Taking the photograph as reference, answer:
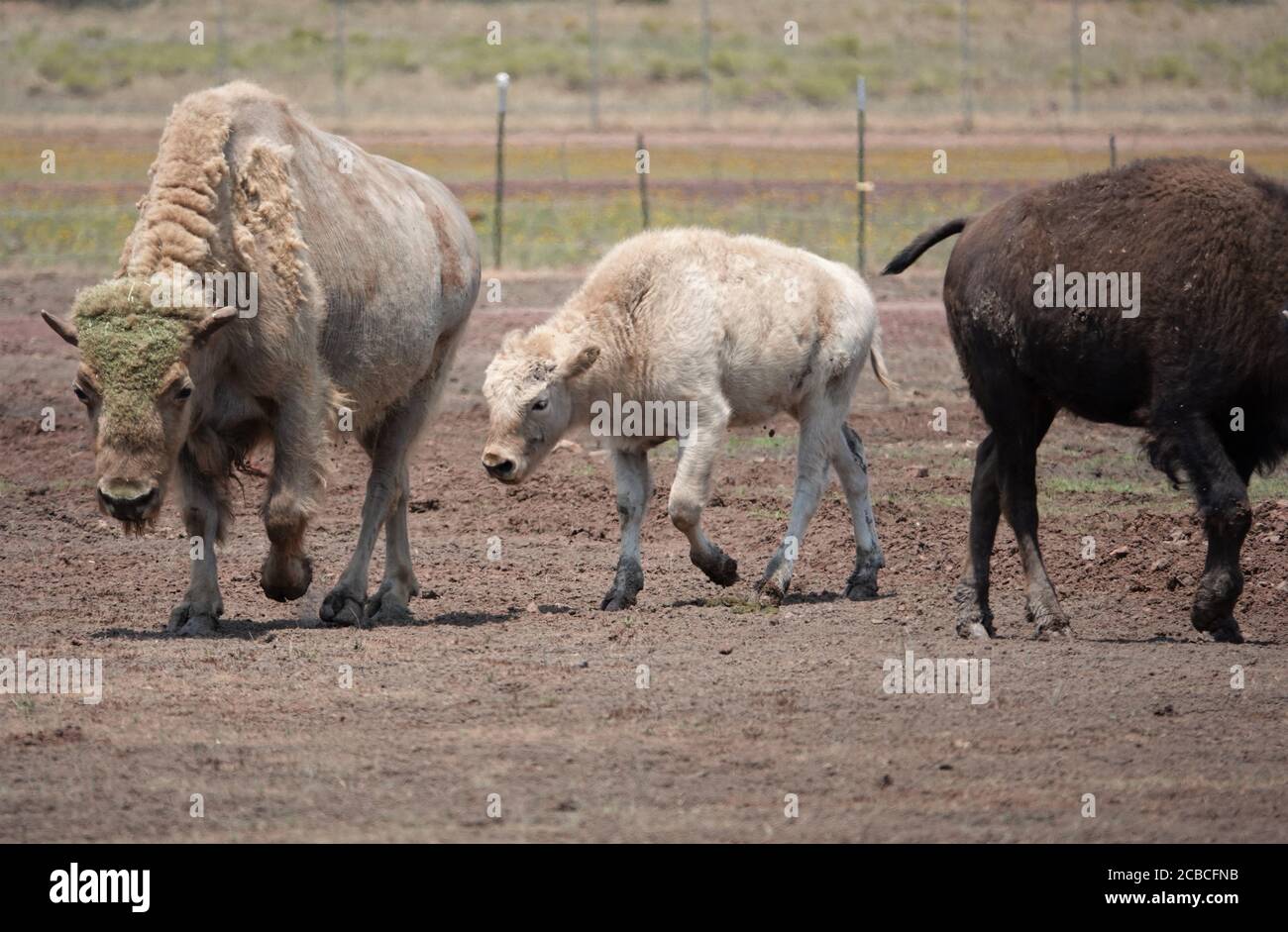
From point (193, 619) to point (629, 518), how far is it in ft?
8.18

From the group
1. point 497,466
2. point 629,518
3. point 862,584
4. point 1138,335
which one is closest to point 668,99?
point 862,584

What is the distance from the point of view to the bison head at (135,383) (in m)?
8.37

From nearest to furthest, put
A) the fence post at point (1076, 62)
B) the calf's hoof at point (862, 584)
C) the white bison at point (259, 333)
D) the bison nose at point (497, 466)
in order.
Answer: the white bison at point (259, 333), the bison nose at point (497, 466), the calf's hoof at point (862, 584), the fence post at point (1076, 62)

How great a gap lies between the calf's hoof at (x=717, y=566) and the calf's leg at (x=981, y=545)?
138cm

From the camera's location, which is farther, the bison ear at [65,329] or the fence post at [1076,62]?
the fence post at [1076,62]

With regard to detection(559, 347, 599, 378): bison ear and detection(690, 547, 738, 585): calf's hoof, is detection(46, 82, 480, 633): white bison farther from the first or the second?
detection(690, 547, 738, 585): calf's hoof

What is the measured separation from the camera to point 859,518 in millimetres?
10812

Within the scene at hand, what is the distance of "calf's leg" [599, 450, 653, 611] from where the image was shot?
10.1 m

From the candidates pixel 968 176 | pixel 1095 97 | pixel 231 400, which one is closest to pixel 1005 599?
pixel 231 400

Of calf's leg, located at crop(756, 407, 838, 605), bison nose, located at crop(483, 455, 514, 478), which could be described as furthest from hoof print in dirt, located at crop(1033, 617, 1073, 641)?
bison nose, located at crop(483, 455, 514, 478)

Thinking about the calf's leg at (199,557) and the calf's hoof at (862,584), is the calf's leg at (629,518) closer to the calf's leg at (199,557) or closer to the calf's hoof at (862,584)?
the calf's hoof at (862,584)

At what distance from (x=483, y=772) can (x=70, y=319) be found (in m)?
3.63

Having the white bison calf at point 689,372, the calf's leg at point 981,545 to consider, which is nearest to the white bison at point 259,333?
the white bison calf at point 689,372
